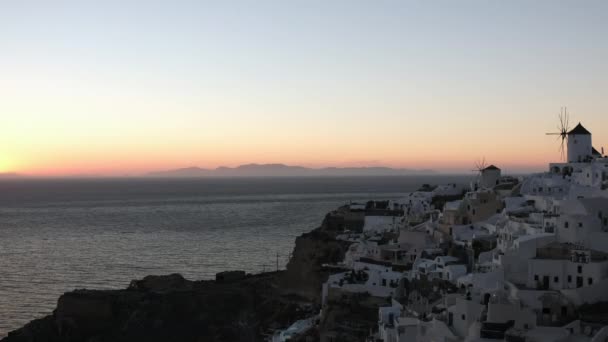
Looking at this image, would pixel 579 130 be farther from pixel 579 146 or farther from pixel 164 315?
pixel 164 315

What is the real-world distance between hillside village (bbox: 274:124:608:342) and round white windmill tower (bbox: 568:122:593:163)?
0.07 meters

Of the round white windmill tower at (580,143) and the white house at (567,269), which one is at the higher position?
the round white windmill tower at (580,143)

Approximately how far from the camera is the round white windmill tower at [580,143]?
48.4m

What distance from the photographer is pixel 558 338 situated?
21.1 meters

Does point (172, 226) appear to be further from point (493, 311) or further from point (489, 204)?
point (493, 311)

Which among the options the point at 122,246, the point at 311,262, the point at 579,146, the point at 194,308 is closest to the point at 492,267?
the point at 311,262

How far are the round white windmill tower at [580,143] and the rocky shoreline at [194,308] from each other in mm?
16914

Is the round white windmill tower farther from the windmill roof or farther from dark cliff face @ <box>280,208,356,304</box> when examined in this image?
dark cliff face @ <box>280,208,356,304</box>

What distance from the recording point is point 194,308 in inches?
1759

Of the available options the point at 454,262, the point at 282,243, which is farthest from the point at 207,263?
the point at 454,262

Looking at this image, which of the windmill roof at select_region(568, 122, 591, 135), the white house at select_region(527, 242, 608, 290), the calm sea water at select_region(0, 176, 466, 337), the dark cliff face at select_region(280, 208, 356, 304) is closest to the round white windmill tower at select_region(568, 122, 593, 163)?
the windmill roof at select_region(568, 122, 591, 135)

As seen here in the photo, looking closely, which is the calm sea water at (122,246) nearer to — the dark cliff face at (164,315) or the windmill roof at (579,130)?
the dark cliff face at (164,315)

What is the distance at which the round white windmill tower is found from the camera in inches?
1904

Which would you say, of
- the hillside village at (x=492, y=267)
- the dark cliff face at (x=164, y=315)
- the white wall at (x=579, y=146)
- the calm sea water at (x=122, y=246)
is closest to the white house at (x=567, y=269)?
the hillside village at (x=492, y=267)
